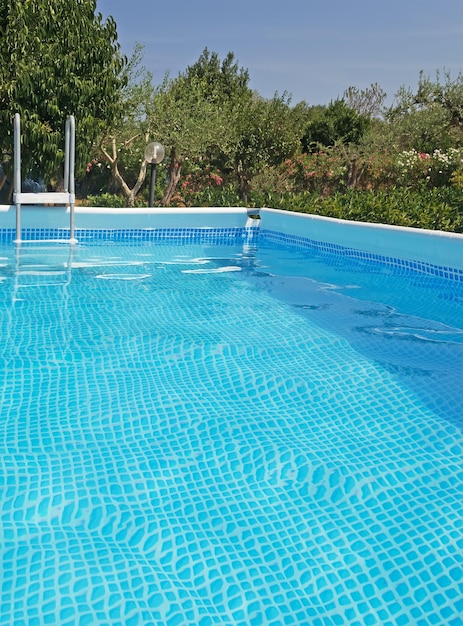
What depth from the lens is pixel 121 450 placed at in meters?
3.24

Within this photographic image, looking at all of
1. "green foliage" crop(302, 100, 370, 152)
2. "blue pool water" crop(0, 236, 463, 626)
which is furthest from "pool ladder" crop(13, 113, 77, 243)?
"green foliage" crop(302, 100, 370, 152)

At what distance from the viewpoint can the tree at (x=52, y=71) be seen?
1033cm

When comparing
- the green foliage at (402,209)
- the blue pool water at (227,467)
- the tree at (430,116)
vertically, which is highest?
the tree at (430,116)

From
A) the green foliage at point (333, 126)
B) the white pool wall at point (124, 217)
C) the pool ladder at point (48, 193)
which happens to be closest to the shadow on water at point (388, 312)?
the white pool wall at point (124, 217)

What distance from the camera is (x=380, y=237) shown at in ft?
31.4

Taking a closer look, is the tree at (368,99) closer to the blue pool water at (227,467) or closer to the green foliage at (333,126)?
the green foliage at (333,126)

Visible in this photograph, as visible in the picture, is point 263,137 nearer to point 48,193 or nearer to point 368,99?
point 48,193

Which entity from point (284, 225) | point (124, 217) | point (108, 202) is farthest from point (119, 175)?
point (284, 225)

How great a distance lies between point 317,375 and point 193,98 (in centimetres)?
1182

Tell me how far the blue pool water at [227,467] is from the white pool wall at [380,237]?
230 cm

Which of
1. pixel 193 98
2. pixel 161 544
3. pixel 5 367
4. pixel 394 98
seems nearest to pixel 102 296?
pixel 5 367

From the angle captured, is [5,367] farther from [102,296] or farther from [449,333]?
[449,333]

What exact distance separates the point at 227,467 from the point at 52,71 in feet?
30.0

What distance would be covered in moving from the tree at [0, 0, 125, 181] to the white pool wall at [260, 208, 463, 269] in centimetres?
387
